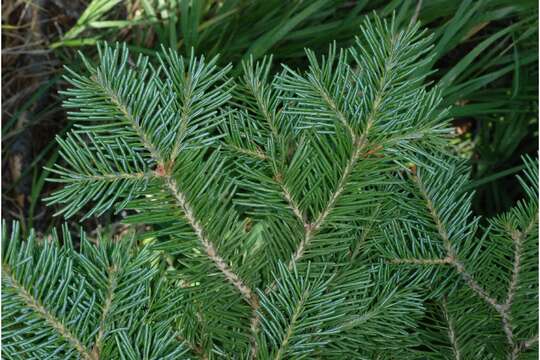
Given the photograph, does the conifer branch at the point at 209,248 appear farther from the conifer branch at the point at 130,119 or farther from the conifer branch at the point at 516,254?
the conifer branch at the point at 516,254

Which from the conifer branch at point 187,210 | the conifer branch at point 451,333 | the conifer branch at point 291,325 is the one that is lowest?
the conifer branch at point 451,333

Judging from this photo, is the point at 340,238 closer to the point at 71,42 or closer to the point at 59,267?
the point at 59,267

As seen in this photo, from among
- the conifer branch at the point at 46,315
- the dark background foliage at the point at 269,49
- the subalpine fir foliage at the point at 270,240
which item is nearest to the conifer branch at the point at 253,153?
the subalpine fir foliage at the point at 270,240

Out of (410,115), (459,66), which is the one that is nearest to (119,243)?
(410,115)

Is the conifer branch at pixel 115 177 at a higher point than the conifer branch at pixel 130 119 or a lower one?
lower

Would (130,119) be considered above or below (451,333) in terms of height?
above

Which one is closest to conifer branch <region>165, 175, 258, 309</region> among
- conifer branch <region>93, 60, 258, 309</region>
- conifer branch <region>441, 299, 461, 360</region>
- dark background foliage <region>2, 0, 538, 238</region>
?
conifer branch <region>93, 60, 258, 309</region>

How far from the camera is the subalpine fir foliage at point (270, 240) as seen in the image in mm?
293

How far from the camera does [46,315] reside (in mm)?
281

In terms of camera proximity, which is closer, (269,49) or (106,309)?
(106,309)

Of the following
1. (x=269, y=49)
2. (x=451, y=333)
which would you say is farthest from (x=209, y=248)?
(x=269, y=49)

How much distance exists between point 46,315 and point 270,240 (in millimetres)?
105

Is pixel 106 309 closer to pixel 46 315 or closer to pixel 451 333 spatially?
pixel 46 315

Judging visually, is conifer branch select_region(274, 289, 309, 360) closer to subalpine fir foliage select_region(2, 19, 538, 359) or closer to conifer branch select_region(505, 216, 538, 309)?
subalpine fir foliage select_region(2, 19, 538, 359)
